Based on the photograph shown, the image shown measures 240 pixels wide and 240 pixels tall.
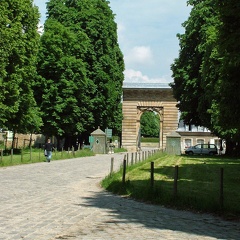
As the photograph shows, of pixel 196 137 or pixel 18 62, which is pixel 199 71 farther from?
pixel 196 137

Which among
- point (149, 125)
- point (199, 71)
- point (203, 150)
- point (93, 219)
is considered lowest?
point (93, 219)

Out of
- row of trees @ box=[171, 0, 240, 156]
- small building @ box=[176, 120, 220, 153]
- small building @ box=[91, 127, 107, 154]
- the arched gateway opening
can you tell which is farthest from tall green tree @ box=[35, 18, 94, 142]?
small building @ box=[176, 120, 220, 153]

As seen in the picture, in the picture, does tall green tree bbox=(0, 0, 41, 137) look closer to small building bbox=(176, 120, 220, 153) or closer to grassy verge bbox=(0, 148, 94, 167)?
grassy verge bbox=(0, 148, 94, 167)

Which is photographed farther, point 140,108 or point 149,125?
point 149,125

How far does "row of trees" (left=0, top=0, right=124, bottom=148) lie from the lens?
33.2 metres

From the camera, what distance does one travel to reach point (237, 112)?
17125 millimetres

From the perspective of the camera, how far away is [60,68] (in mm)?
44688

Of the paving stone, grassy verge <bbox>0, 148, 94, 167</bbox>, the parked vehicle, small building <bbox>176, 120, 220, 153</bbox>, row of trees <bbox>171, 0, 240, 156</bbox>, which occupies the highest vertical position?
row of trees <bbox>171, 0, 240, 156</bbox>

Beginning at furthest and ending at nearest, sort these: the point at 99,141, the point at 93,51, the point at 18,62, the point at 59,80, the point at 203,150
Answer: the point at 203,150 → the point at 93,51 → the point at 99,141 → the point at 59,80 → the point at 18,62

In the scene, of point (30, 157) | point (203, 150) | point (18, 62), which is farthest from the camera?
point (203, 150)

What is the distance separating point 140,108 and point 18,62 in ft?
121

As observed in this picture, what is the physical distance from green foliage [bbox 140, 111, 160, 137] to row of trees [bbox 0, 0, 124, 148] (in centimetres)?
6630

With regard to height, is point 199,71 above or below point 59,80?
above

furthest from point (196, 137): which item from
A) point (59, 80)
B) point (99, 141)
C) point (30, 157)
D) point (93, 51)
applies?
point (30, 157)
